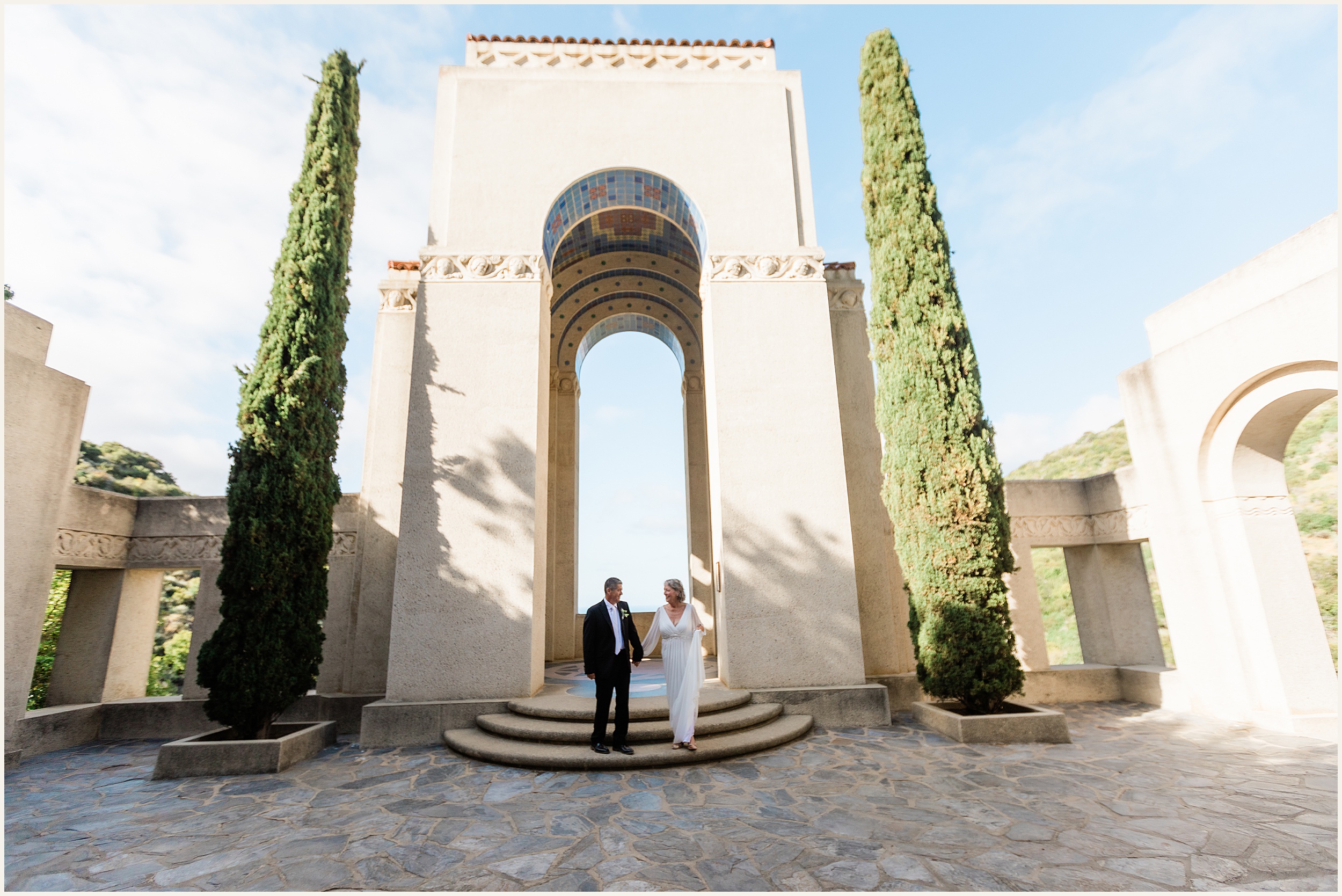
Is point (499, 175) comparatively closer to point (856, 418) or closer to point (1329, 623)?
point (856, 418)

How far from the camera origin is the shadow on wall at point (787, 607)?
25.1ft

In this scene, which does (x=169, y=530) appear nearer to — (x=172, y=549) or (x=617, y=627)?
(x=172, y=549)

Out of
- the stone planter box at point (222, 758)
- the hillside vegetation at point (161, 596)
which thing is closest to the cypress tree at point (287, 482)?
the stone planter box at point (222, 758)

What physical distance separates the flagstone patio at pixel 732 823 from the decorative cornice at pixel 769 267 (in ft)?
20.6

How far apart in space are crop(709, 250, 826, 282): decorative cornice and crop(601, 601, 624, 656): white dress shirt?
5159mm

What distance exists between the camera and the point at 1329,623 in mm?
16828

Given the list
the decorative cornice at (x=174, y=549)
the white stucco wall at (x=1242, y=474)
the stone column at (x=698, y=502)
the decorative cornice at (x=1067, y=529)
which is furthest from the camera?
the stone column at (x=698, y=502)

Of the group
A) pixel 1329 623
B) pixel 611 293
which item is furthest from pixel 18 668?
pixel 1329 623

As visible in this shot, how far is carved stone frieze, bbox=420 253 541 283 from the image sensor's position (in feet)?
28.1

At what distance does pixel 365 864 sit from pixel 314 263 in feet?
21.8

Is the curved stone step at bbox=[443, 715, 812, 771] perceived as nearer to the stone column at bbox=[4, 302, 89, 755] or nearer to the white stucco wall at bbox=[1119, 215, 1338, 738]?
the stone column at bbox=[4, 302, 89, 755]

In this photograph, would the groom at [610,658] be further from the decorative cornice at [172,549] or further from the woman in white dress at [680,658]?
the decorative cornice at [172,549]

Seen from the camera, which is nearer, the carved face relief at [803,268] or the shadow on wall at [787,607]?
the shadow on wall at [787,607]

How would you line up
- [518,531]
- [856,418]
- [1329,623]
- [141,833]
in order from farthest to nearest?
[1329,623] → [856,418] → [518,531] → [141,833]
